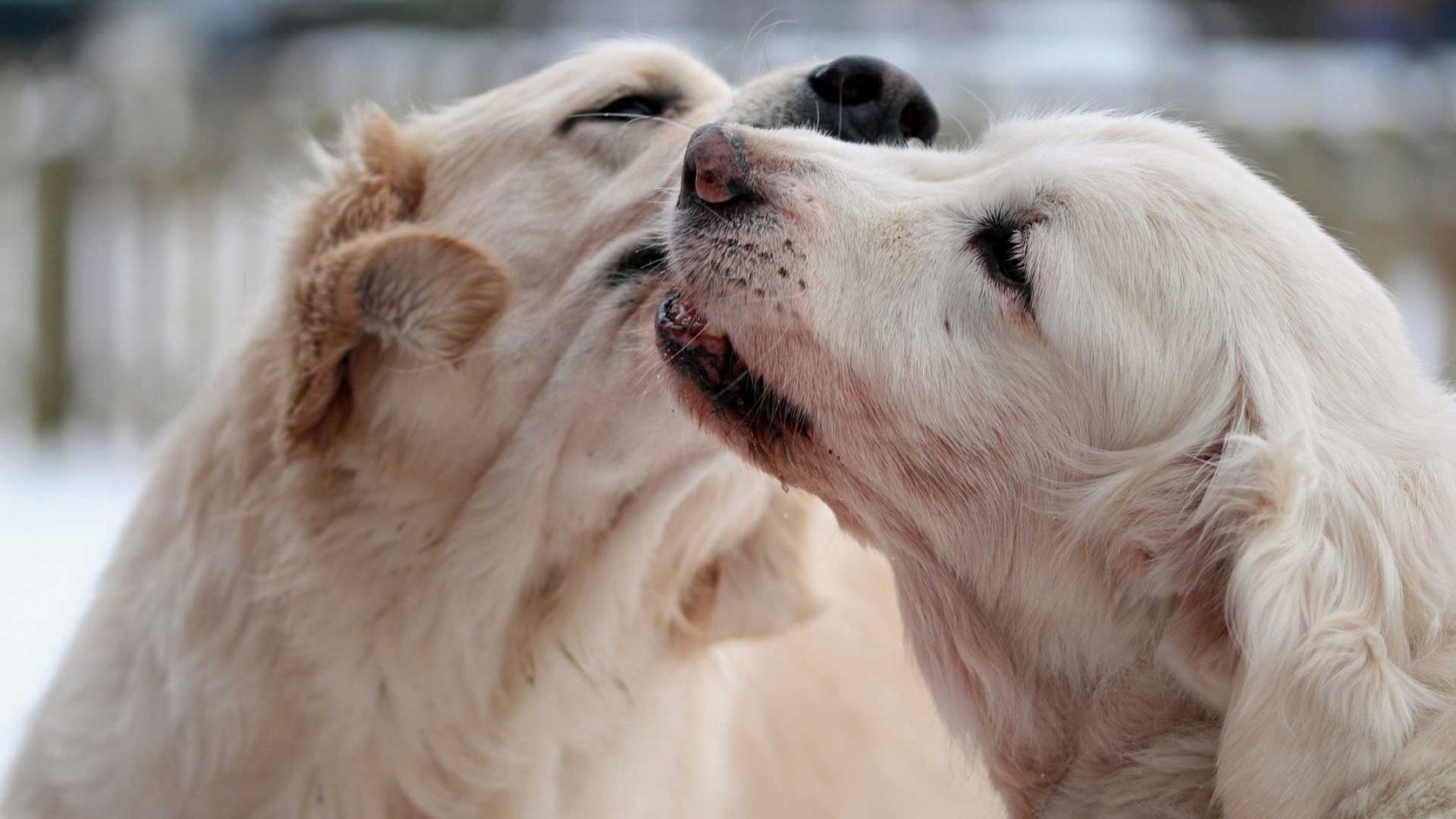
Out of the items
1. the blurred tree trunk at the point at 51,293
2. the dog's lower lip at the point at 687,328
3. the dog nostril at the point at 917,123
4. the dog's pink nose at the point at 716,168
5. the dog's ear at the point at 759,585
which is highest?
the dog's pink nose at the point at 716,168

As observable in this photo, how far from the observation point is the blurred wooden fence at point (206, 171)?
36.7ft

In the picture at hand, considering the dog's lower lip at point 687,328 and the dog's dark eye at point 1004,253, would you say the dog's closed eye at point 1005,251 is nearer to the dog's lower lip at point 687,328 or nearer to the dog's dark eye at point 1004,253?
the dog's dark eye at point 1004,253

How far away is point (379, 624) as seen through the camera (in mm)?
3195

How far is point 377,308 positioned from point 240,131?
884cm

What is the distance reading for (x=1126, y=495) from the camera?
2475mm

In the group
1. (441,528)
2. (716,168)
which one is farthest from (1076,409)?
(441,528)

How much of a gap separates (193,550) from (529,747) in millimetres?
866

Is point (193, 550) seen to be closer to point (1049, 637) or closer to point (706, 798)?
point (706, 798)

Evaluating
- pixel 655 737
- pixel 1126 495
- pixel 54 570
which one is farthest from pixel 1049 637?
pixel 54 570

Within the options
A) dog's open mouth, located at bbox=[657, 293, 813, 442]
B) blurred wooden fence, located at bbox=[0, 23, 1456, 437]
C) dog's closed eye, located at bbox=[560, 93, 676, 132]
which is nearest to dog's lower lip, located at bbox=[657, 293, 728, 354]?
dog's open mouth, located at bbox=[657, 293, 813, 442]

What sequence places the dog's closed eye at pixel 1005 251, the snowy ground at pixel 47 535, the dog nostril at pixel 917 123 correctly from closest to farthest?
the dog's closed eye at pixel 1005 251 < the dog nostril at pixel 917 123 < the snowy ground at pixel 47 535

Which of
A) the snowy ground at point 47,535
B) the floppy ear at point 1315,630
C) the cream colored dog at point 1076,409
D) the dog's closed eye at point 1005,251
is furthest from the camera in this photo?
the snowy ground at point 47,535

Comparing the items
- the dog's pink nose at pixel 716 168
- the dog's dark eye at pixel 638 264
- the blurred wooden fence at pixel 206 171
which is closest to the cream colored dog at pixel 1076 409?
the dog's pink nose at pixel 716 168

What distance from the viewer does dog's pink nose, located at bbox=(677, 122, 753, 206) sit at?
2.63 meters
